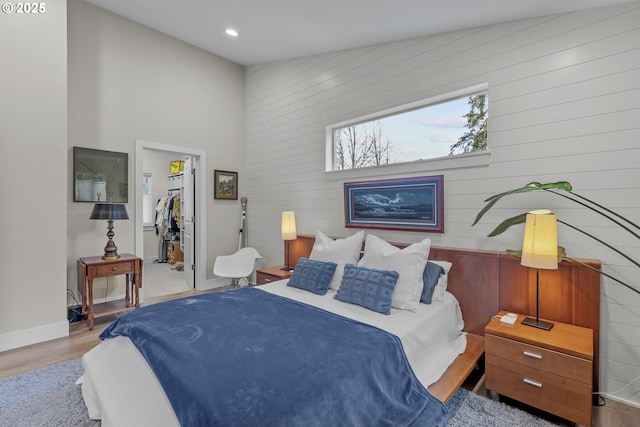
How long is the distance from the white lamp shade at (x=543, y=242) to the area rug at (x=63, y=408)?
3.32 feet

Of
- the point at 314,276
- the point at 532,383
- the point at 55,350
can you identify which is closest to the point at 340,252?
the point at 314,276

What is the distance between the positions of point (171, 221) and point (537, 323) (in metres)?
6.81

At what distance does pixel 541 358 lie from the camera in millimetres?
1958

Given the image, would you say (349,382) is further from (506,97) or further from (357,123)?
(357,123)

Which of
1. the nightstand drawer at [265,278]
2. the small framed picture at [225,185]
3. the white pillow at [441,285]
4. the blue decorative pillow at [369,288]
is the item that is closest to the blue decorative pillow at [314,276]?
the blue decorative pillow at [369,288]

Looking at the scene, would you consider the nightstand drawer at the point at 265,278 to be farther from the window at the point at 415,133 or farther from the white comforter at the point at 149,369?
the window at the point at 415,133

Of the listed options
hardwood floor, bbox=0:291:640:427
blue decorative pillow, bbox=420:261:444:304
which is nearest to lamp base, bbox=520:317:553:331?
hardwood floor, bbox=0:291:640:427

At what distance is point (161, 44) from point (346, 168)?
322cm

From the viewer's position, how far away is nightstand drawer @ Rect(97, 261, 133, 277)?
3.42 metres

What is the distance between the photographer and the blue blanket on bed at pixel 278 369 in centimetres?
130

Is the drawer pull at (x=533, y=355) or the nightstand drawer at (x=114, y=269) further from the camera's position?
the nightstand drawer at (x=114, y=269)

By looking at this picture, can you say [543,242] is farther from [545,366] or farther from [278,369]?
[278,369]

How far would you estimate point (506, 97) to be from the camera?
8.58ft

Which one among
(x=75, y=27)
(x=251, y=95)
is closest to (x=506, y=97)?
(x=251, y=95)
